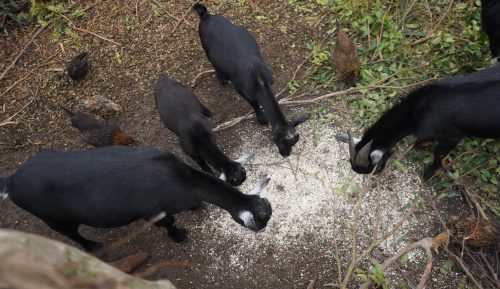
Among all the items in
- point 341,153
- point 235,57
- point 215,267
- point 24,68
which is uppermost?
point 235,57

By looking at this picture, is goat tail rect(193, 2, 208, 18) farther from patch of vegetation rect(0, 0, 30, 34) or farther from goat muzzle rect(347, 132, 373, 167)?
patch of vegetation rect(0, 0, 30, 34)

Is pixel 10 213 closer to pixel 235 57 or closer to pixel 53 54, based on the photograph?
pixel 53 54

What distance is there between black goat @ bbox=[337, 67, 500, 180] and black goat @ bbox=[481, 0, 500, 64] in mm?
1087

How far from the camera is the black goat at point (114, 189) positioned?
423 centimetres

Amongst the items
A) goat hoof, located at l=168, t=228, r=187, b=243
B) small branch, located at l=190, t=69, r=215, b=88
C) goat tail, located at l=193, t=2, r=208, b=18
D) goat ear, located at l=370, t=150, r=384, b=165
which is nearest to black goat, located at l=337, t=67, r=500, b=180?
goat ear, located at l=370, t=150, r=384, b=165

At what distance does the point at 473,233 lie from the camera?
4.55 metres

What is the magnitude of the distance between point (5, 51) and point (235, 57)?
4505 mm

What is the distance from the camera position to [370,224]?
17.0 feet

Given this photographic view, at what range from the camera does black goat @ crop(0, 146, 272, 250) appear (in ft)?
13.9

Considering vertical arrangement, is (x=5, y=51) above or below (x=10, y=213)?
above

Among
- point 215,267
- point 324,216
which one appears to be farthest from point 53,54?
point 324,216

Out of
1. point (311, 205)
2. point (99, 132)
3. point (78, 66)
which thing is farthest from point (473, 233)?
point (78, 66)

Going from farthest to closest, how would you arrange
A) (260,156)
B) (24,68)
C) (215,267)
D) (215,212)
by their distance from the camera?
1. (24,68)
2. (260,156)
3. (215,212)
4. (215,267)

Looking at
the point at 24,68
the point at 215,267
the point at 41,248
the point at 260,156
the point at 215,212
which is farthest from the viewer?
the point at 24,68
